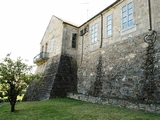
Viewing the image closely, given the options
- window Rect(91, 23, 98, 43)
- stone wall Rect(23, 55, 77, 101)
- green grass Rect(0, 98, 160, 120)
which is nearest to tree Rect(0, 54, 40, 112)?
green grass Rect(0, 98, 160, 120)

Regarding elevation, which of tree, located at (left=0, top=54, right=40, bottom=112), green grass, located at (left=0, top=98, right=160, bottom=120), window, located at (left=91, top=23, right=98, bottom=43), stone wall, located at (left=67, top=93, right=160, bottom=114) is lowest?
green grass, located at (left=0, top=98, right=160, bottom=120)

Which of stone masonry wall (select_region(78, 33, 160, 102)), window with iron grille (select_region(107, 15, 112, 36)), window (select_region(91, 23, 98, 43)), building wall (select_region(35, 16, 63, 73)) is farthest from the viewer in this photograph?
building wall (select_region(35, 16, 63, 73))

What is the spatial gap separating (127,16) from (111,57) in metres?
3.28

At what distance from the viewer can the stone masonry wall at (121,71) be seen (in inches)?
324

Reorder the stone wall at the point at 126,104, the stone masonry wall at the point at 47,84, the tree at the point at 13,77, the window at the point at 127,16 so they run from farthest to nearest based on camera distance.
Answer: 1. the stone masonry wall at the point at 47,84
2. the window at the point at 127,16
3. the tree at the point at 13,77
4. the stone wall at the point at 126,104

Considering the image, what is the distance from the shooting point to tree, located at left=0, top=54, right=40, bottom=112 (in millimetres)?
9055

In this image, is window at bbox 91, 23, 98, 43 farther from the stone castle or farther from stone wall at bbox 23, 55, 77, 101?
stone wall at bbox 23, 55, 77, 101

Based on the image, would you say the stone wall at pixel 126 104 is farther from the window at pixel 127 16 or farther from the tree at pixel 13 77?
the window at pixel 127 16

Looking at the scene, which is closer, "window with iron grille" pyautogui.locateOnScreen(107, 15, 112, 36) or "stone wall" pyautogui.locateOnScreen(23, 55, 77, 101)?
"window with iron grille" pyautogui.locateOnScreen(107, 15, 112, 36)

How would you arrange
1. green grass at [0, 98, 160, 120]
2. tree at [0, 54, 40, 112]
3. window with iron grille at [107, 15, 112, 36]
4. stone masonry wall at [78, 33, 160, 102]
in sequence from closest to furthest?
green grass at [0, 98, 160, 120] < stone masonry wall at [78, 33, 160, 102] < tree at [0, 54, 40, 112] < window with iron grille at [107, 15, 112, 36]

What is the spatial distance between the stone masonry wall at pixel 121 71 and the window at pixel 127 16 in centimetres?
119

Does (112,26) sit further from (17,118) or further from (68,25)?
(17,118)

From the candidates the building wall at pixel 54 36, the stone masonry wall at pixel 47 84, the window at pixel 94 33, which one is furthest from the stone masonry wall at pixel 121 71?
the building wall at pixel 54 36

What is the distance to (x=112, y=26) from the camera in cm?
1182
